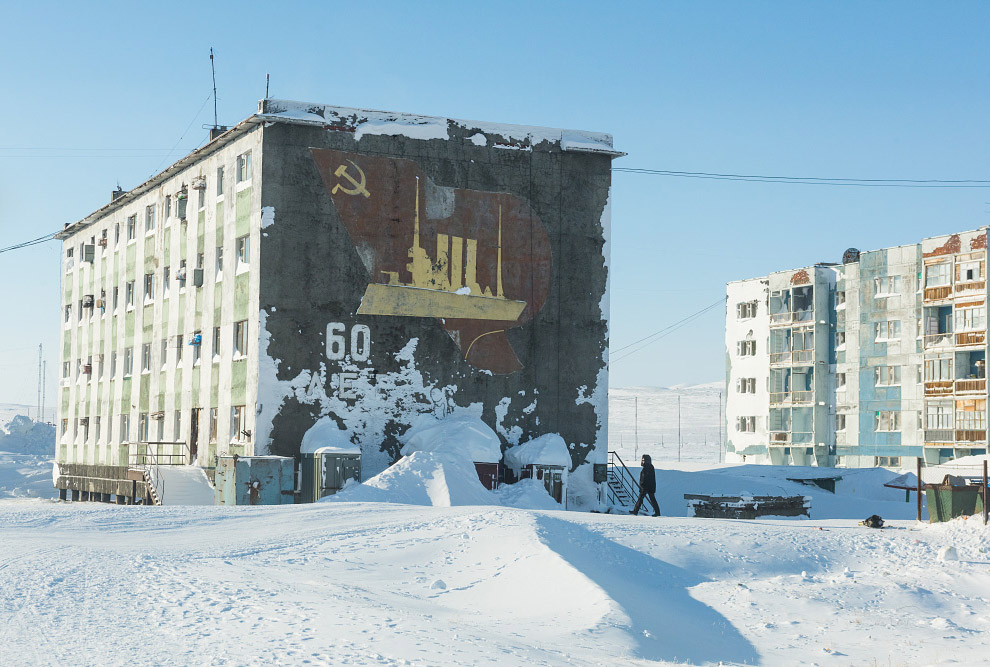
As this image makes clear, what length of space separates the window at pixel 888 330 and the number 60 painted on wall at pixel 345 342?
40.8 metres

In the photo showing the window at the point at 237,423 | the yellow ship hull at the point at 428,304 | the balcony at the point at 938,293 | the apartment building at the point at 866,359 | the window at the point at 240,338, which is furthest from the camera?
the balcony at the point at 938,293

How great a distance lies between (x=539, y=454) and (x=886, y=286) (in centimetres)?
3794

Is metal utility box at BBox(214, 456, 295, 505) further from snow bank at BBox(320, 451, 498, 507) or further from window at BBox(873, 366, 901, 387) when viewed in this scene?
window at BBox(873, 366, 901, 387)

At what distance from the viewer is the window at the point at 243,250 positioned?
123 feet

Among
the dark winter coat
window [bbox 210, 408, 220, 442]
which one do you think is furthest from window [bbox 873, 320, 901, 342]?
window [bbox 210, 408, 220, 442]

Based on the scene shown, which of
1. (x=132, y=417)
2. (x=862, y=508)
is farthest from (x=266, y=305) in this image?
(x=862, y=508)

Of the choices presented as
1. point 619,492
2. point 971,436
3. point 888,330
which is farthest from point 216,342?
point 888,330

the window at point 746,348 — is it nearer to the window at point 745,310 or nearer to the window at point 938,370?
the window at point 745,310

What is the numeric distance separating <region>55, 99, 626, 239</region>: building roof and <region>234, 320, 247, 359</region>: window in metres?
6.24

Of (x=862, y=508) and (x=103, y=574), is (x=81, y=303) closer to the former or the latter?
(x=862, y=508)

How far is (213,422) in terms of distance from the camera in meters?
39.3

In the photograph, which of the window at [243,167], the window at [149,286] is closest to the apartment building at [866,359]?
the window at [243,167]

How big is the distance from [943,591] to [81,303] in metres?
46.5

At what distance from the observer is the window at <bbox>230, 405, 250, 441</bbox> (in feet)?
121
